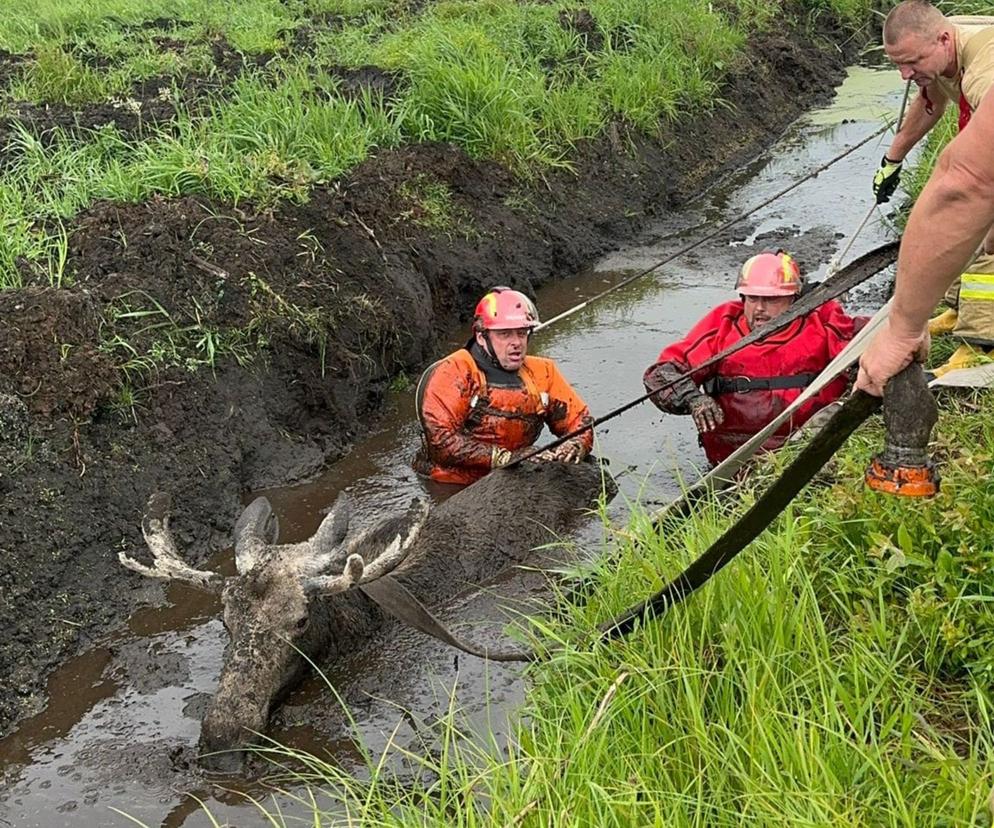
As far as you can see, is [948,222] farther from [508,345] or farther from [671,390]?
[508,345]

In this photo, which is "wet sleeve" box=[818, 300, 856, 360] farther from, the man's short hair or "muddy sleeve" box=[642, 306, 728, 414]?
the man's short hair

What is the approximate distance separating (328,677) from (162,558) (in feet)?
3.03

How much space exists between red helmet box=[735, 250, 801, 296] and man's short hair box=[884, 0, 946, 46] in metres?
1.35

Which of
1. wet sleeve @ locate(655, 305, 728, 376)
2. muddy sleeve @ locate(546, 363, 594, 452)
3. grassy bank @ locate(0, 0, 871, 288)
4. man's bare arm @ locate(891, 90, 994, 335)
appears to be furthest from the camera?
grassy bank @ locate(0, 0, 871, 288)

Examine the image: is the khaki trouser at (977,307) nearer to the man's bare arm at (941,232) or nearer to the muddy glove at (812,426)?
the muddy glove at (812,426)

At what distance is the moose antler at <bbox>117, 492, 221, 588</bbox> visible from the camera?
207 inches

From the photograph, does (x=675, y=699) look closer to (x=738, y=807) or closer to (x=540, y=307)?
(x=738, y=807)

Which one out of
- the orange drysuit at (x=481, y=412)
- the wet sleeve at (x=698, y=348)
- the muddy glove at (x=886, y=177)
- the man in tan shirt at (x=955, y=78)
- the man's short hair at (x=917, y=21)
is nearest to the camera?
the man in tan shirt at (x=955, y=78)

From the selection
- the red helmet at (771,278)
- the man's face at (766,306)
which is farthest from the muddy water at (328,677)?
the red helmet at (771,278)

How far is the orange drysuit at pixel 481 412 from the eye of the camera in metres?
7.06

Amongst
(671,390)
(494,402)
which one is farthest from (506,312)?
(671,390)

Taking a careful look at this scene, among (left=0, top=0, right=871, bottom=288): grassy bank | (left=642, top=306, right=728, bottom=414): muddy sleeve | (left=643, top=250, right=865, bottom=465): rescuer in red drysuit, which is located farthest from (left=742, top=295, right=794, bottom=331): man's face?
(left=0, top=0, right=871, bottom=288): grassy bank

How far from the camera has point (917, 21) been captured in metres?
6.50

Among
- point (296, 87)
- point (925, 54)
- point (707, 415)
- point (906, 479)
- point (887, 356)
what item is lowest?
point (707, 415)
